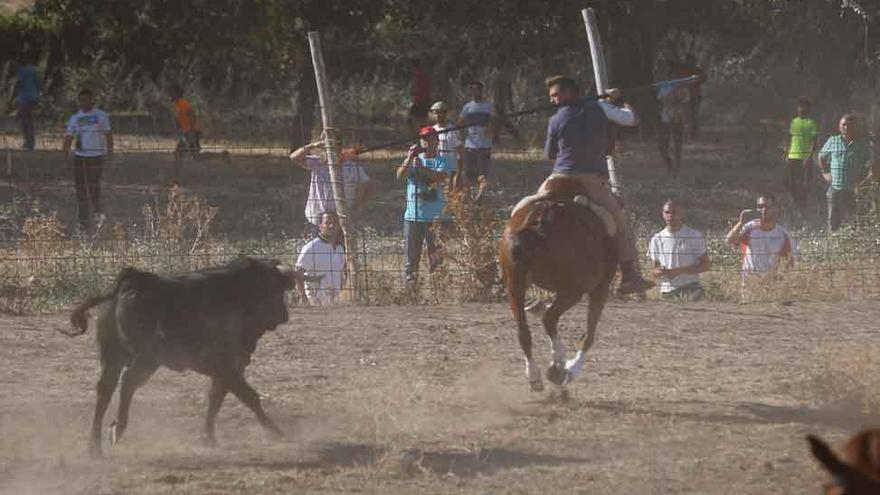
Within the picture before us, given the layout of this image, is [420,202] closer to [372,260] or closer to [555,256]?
[372,260]

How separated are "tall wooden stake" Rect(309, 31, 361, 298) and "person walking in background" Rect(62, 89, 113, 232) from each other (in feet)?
7.53

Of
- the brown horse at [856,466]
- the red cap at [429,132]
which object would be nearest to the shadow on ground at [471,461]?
the red cap at [429,132]

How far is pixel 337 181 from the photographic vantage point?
1417 cm

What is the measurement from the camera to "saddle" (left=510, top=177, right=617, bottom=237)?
10.2 meters

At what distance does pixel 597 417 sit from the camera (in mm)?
9273

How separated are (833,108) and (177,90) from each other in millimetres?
14945

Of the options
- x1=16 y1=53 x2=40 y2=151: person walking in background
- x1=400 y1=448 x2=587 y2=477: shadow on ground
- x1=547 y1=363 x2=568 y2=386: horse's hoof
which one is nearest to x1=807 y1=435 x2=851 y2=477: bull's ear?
x1=400 y1=448 x2=587 y2=477: shadow on ground

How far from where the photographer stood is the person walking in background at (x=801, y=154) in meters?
21.8

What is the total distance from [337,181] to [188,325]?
6.02m

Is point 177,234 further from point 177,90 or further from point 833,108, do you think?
point 833,108

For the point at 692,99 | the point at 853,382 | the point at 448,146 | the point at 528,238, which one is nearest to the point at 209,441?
the point at 528,238

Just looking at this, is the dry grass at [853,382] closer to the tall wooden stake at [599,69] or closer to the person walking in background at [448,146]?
the tall wooden stake at [599,69]

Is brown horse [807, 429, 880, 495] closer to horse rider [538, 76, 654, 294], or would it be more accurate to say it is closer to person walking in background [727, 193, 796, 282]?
horse rider [538, 76, 654, 294]

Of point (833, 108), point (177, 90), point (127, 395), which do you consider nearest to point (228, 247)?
point (127, 395)
